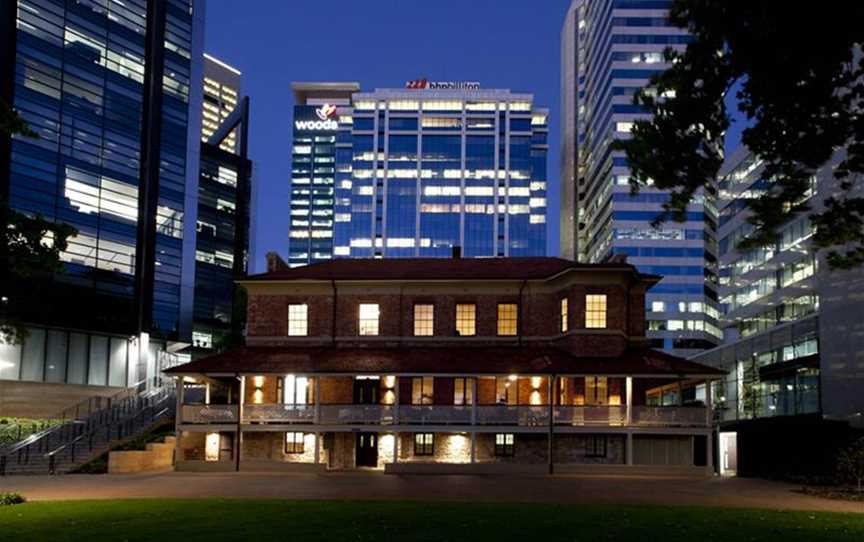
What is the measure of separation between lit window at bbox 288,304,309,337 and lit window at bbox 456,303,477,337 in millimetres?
7014

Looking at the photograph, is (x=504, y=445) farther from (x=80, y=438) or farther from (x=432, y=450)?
(x=80, y=438)

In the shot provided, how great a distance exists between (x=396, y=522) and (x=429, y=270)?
2636 centimetres

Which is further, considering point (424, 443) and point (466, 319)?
point (466, 319)

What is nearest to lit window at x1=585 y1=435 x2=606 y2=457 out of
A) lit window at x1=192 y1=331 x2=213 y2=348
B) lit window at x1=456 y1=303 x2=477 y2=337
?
lit window at x1=456 y1=303 x2=477 y2=337

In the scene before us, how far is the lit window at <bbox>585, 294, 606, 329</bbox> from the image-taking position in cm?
4262

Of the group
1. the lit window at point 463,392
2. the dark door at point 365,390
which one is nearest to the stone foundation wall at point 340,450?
the dark door at point 365,390

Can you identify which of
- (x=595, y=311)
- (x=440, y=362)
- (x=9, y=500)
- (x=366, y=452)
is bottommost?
(x=9, y=500)

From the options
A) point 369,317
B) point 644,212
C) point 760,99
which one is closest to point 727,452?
point 369,317

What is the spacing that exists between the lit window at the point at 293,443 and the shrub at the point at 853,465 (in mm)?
21826

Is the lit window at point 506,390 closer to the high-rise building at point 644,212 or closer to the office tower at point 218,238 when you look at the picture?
the office tower at point 218,238

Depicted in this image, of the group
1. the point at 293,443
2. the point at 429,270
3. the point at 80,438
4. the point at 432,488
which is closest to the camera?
the point at 432,488

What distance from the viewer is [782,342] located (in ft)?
199

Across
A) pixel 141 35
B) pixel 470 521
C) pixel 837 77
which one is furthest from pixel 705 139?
pixel 141 35

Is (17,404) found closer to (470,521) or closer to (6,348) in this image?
(6,348)
